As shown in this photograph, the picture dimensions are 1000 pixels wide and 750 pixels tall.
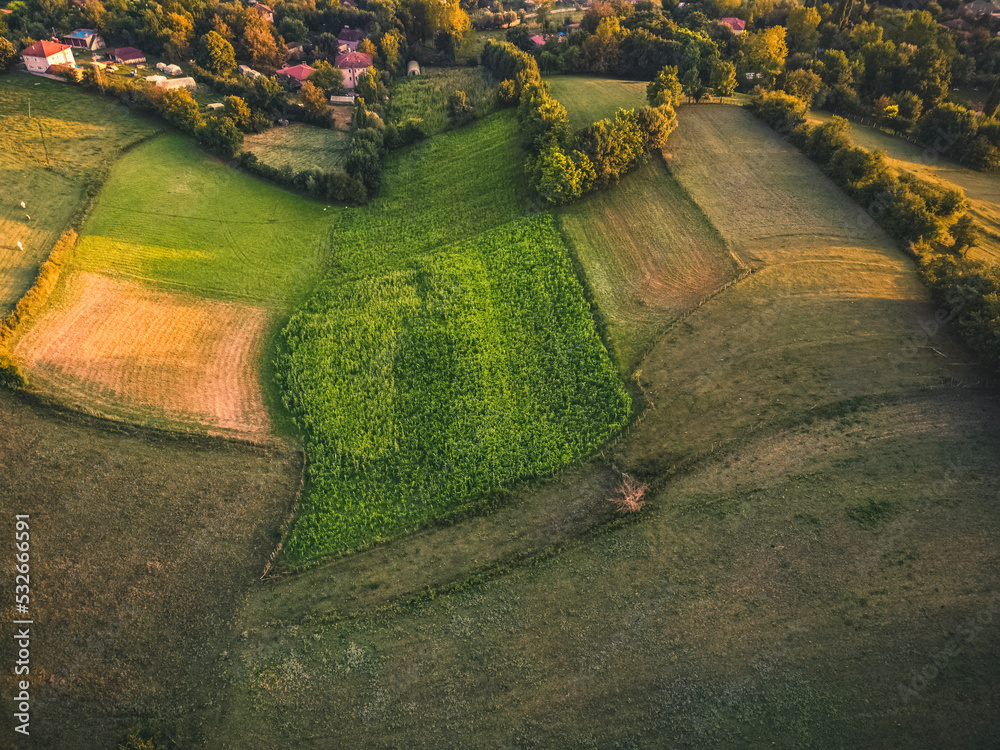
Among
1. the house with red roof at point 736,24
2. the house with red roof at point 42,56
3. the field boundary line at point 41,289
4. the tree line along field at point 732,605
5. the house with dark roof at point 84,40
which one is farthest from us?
the house with red roof at point 736,24

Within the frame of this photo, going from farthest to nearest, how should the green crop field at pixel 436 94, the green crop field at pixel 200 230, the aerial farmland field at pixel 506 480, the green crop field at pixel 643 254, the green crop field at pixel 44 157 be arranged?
the green crop field at pixel 436 94, the green crop field at pixel 200 230, the green crop field at pixel 44 157, the green crop field at pixel 643 254, the aerial farmland field at pixel 506 480

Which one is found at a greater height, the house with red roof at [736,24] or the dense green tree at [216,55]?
the house with red roof at [736,24]

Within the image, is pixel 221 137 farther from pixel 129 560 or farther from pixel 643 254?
pixel 129 560

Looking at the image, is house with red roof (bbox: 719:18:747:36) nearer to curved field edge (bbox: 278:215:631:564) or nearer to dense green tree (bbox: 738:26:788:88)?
dense green tree (bbox: 738:26:788:88)

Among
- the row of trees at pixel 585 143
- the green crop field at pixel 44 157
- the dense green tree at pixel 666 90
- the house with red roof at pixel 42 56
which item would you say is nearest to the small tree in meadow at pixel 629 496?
the row of trees at pixel 585 143

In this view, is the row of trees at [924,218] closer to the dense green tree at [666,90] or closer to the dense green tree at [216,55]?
the dense green tree at [666,90]

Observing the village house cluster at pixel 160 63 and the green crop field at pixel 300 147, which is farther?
the village house cluster at pixel 160 63

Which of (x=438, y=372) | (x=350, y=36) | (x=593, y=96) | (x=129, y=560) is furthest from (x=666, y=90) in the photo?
(x=129, y=560)

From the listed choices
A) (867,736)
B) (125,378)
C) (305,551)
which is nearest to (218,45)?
(125,378)
